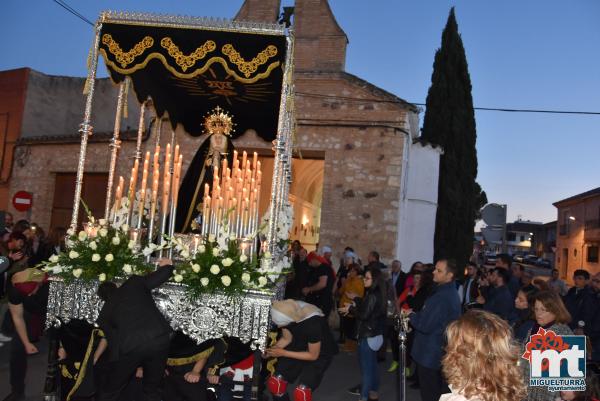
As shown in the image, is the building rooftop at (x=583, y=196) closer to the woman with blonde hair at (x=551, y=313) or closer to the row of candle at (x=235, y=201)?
the row of candle at (x=235, y=201)

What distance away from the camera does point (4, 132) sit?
18.6 m

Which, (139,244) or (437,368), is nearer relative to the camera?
(437,368)

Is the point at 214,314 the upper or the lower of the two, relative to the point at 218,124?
lower

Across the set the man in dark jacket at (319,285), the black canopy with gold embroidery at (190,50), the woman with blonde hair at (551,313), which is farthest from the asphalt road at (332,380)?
the black canopy with gold embroidery at (190,50)

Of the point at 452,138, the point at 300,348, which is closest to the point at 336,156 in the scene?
the point at 452,138

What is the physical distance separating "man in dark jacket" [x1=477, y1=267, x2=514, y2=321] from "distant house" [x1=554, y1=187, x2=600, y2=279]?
101ft

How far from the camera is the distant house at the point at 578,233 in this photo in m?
35.8

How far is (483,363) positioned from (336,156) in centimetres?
1158

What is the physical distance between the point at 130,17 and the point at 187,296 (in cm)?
352

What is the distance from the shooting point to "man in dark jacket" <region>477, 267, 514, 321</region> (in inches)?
272

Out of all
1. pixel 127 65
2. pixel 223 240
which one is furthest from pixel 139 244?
pixel 127 65

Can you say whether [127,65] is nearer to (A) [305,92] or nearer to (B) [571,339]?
(B) [571,339]

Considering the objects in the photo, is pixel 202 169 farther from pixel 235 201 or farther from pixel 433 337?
pixel 433 337

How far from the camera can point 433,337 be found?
4.94 meters
